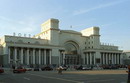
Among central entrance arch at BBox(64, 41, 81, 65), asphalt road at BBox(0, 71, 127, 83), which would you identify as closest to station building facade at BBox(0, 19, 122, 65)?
central entrance arch at BBox(64, 41, 81, 65)

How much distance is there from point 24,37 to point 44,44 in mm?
8749

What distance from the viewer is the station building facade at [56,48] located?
76731mm

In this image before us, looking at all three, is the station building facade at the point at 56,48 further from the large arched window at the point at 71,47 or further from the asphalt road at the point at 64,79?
the asphalt road at the point at 64,79

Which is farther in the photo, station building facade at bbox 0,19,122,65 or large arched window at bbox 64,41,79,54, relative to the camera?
large arched window at bbox 64,41,79,54

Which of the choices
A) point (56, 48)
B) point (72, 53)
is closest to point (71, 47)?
point (72, 53)

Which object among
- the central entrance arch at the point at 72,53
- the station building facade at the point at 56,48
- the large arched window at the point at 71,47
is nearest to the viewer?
the station building facade at the point at 56,48

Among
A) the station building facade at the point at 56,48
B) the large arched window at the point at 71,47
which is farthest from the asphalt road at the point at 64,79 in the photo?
the large arched window at the point at 71,47

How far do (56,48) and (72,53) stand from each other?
44.0 ft

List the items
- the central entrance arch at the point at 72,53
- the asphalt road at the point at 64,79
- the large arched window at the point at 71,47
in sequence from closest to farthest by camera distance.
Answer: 1. the asphalt road at the point at 64,79
2. the central entrance arch at the point at 72,53
3. the large arched window at the point at 71,47

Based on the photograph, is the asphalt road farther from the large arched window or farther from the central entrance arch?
the large arched window

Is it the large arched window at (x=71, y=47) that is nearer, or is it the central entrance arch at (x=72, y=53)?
the central entrance arch at (x=72, y=53)

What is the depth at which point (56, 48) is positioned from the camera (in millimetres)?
87125

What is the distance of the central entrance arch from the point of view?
314 ft

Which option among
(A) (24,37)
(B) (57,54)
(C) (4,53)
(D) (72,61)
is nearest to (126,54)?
(D) (72,61)
